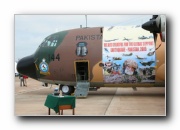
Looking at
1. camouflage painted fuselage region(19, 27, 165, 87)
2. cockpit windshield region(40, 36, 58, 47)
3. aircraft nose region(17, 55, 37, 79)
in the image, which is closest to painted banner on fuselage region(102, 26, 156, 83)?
camouflage painted fuselage region(19, 27, 165, 87)

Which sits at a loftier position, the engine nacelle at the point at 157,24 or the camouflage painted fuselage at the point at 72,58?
the engine nacelle at the point at 157,24

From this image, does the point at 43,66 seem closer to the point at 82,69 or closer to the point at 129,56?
the point at 82,69

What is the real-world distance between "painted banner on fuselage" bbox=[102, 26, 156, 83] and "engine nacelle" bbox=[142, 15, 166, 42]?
9.52 feet

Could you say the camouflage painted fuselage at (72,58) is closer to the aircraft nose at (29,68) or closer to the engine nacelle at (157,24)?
the aircraft nose at (29,68)

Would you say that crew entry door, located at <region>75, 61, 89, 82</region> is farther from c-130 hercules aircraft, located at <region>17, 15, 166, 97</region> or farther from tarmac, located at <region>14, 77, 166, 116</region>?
tarmac, located at <region>14, 77, 166, 116</region>

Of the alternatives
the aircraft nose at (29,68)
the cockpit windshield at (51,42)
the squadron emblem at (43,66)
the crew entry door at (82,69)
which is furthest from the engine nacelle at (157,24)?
the aircraft nose at (29,68)

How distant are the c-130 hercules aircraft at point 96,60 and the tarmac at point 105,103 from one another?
0.55 meters

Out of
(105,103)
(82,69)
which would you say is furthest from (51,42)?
(105,103)

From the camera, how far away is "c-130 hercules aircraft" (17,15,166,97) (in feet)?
42.3

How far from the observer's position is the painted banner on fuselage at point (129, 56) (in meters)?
12.9

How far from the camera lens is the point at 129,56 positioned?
1302cm

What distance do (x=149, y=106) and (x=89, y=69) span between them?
3.68m

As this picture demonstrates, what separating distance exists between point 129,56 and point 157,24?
3668 millimetres

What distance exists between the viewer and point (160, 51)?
12.3 metres
